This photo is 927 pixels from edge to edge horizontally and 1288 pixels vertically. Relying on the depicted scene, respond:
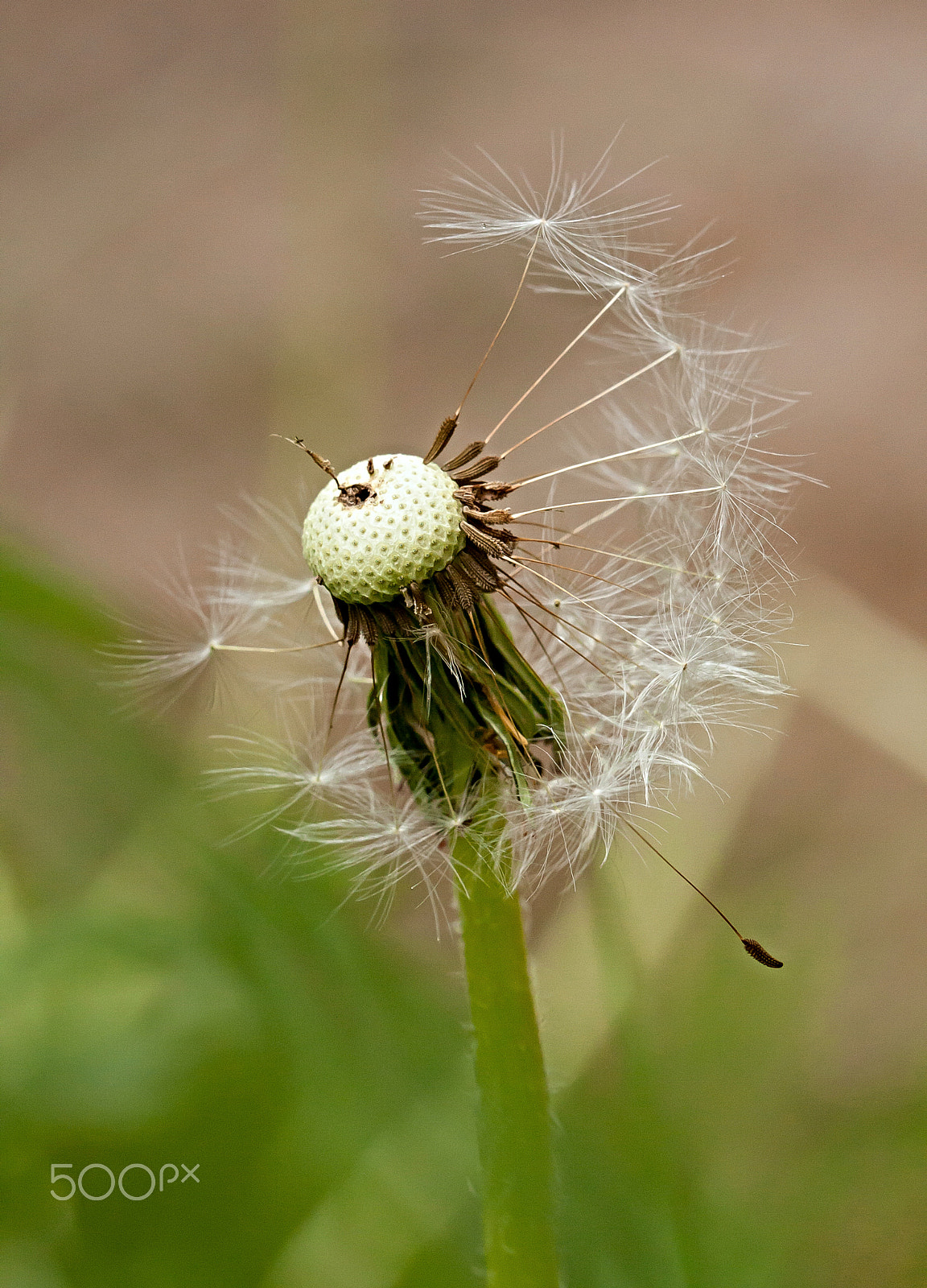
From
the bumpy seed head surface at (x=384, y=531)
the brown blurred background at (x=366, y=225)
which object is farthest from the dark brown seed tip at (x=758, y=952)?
the brown blurred background at (x=366, y=225)

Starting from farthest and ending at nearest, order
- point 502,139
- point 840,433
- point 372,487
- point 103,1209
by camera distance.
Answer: point 502,139 < point 840,433 < point 103,1209 < point 372,487

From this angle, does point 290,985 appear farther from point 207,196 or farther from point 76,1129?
point 207,196

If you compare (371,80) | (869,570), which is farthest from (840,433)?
(371,80)

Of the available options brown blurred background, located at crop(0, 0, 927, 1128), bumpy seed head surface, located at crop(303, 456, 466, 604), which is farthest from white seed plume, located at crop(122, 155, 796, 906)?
brown blurred background, located at crop(0, 0, 927, 1128)

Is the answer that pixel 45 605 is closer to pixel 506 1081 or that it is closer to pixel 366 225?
pixel 506 1081

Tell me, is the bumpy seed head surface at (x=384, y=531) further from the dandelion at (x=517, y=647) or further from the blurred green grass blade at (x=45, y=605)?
the blurred green grass blade at (x=45, y=605)

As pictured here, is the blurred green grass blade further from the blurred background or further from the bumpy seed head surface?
the bumpy seed head surface
